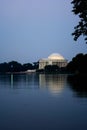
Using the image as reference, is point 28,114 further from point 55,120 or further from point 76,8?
point 76,8

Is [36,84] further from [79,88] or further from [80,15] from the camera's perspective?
[80,15]

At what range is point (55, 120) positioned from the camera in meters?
16.6

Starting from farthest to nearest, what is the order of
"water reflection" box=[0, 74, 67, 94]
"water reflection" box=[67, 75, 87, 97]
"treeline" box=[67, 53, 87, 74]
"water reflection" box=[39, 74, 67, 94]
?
"treeline" box=[67, 53, 87, 74] → "water reflection" box=[0, 74, 67, 94] → "water reflection" box=[39, 74, 67, 94] → "water reflection" box=[67, 75, 87, 97]

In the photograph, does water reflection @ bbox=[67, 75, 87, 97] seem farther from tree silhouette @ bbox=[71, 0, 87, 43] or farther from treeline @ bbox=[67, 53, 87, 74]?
treeline @ bbox=[67, 53, 87, 74]

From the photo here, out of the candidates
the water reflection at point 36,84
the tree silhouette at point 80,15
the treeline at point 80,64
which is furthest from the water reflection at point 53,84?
the treeline at point 80,64

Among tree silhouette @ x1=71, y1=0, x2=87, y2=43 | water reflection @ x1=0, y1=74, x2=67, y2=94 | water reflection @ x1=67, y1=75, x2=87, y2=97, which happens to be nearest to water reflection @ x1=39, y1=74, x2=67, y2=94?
water reflection @ x1=0, y1=74, x2=67, y2=94

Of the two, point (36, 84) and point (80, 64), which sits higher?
point (80, 64)

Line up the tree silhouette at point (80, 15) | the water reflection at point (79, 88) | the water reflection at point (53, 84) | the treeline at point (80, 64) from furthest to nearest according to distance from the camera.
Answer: the treeline at point (80, 64) < the water reflection at point (53, 84) < the water reflection at point (79, 88) < the tree silhouette at point (80, 15)

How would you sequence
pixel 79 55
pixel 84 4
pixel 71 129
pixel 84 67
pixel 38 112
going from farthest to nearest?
pixel 79 55
pixel 84 67
pixel 38 112
pixel 84 4
pixel 71 129

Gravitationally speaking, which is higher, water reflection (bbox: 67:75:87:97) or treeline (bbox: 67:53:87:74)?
treeline (bbox: 67:53:87:74)

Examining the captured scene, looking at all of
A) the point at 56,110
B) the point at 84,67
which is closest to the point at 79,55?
the point at 84,67

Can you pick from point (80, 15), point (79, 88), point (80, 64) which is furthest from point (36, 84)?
point (80, 64)

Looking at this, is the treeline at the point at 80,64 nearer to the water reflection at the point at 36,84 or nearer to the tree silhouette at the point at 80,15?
the water reflection at the point at 36,84

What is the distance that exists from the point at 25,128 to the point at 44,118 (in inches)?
107
